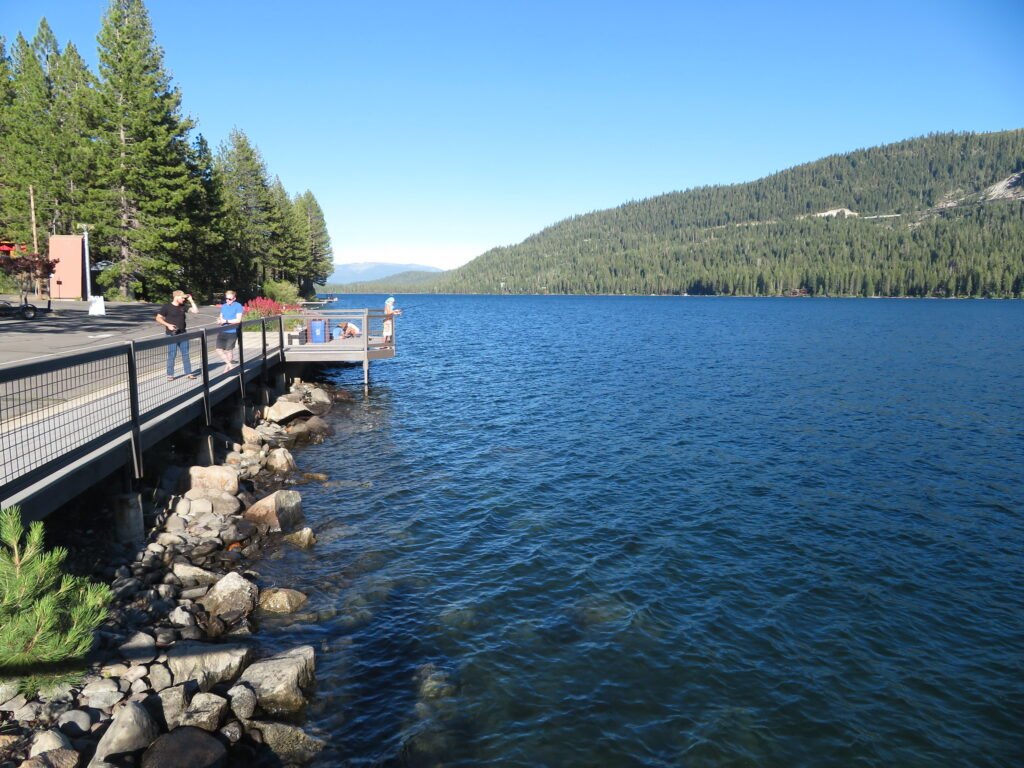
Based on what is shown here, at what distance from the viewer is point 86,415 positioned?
32.0 feet

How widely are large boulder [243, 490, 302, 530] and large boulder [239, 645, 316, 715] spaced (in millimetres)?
5044

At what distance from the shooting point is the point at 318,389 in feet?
88.3

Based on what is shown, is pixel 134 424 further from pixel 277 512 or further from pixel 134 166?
pixel 134 166

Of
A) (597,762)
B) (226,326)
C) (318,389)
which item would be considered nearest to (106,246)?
(318,389)

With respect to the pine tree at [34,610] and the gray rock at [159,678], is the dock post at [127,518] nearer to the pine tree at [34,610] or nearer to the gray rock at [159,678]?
the gray rock at [159,678]

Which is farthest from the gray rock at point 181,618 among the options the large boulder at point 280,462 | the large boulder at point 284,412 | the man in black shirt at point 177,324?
the large boulder at point 284,412

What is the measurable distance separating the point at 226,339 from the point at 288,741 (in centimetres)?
1380

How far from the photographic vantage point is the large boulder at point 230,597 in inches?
358

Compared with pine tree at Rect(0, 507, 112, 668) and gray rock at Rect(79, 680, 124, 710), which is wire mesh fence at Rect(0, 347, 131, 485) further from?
pine tree at Rect(0, 507, 112, 668)

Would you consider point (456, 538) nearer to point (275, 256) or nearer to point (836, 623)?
point (836, 623)

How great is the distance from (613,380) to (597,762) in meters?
28.9

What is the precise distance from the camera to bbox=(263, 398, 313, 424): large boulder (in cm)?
2080

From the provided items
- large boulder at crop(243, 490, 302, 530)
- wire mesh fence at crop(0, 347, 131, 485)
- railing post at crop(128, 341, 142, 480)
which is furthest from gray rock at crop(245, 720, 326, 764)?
large boulder at crop(243, 490, 302, 530)

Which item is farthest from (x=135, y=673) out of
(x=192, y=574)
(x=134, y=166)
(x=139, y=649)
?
(x=134, y=166)
